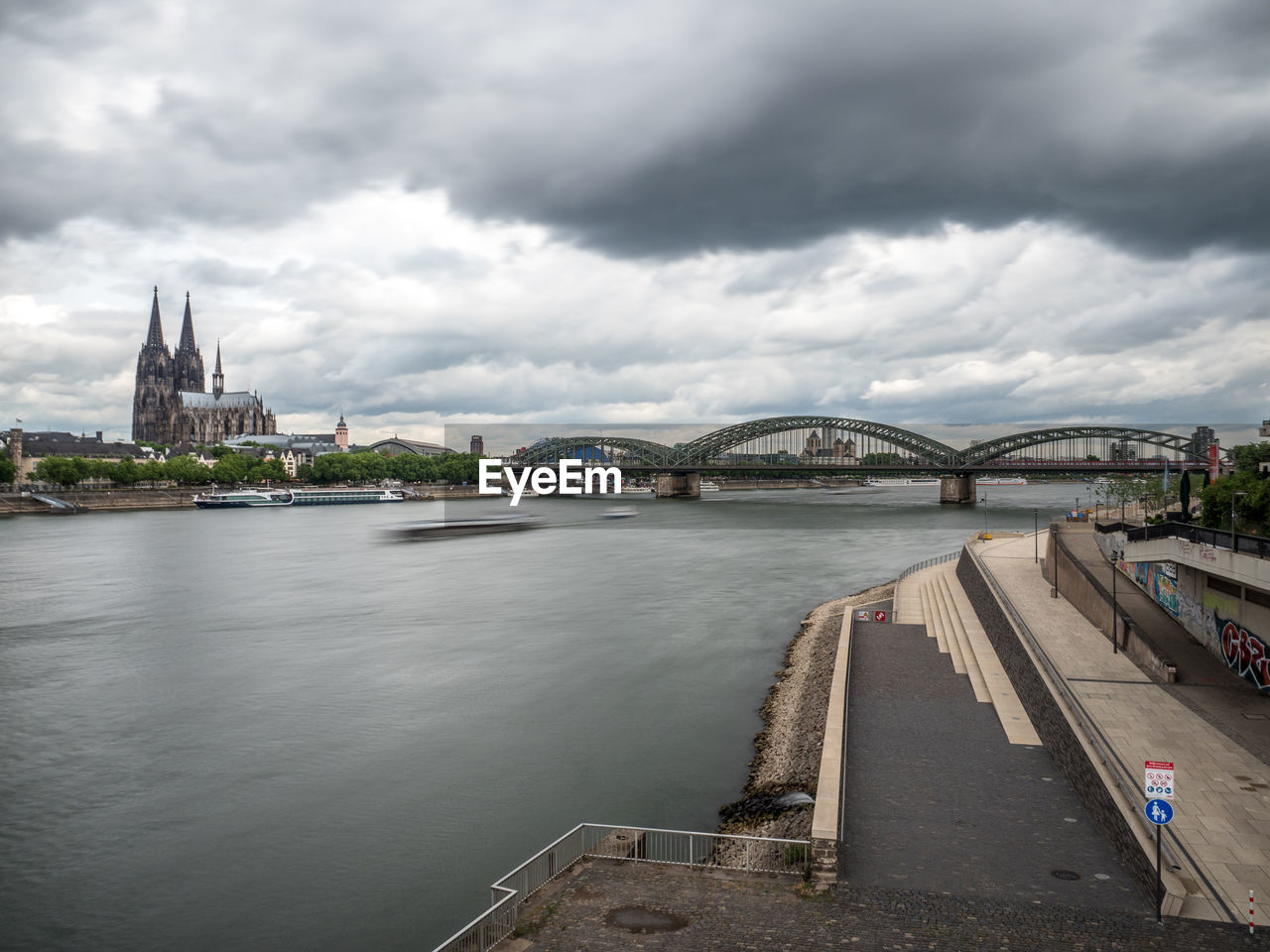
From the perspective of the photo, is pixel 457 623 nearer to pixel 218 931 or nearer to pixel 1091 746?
pixel 218 931

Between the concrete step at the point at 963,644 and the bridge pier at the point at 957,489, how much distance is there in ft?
342

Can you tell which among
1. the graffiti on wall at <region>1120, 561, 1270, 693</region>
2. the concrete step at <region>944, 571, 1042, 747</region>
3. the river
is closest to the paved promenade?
the graffiti on wall at <region>1120, 561, 1270, 693</region>

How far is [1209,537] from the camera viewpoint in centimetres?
2027

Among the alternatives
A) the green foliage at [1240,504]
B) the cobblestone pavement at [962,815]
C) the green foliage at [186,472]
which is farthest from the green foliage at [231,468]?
the green foliage at [1240,504]

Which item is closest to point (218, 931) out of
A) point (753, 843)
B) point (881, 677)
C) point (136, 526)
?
point (753, 843)

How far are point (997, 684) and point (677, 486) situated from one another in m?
147

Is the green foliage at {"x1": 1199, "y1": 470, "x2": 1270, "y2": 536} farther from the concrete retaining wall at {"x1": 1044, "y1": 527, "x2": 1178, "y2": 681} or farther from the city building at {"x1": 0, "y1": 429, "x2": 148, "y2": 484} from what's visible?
the city building at {"x1": 0, "y1": 429, "x2": 148, "y2": 484}

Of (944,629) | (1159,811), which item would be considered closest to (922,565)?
(944,629)

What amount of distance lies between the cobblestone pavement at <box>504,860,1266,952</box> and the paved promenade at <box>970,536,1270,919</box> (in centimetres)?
99

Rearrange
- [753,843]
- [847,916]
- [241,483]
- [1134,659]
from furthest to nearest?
[241,483], [1134,659], [753,843], [847,916]

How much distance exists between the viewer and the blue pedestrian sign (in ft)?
34.1

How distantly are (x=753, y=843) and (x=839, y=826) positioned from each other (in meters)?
2.03

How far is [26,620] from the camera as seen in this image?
37719 millimetres

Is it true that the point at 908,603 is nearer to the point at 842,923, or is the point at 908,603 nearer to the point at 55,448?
the point at 842,923
